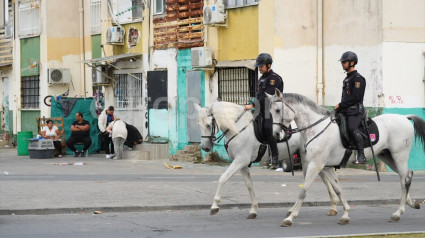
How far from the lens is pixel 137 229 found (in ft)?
41.7

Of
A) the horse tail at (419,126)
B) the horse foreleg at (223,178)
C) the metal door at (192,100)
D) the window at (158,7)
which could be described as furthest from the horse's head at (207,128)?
the window at (158,7)

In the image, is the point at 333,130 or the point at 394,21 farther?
the point at 394,21

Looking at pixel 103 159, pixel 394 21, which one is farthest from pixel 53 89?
pixel 394 21

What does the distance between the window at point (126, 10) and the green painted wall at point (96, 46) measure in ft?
10.4

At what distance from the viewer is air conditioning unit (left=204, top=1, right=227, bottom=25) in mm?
26797

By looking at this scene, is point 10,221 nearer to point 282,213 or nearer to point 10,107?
point 282,213

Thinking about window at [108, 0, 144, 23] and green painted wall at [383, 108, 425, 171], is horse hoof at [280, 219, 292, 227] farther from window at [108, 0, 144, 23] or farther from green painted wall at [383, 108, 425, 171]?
window at [108, 0, 144, 23]

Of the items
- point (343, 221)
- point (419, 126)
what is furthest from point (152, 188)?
point (419, 126)

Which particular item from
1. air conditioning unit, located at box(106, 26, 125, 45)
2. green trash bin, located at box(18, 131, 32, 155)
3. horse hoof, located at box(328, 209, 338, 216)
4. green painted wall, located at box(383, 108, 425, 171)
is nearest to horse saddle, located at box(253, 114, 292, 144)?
horse hoof, located at box(328, 209, 338, 216)

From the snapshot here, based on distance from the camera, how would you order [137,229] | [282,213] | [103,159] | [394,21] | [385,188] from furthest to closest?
[103,159], [394,21], [385,188], [282,213], [137,229]

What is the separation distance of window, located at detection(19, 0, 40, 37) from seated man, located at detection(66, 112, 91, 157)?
348 inches

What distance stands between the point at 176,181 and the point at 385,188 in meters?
4.94

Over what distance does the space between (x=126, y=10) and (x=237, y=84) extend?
7.07 meters

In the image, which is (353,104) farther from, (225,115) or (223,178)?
(223,178)
